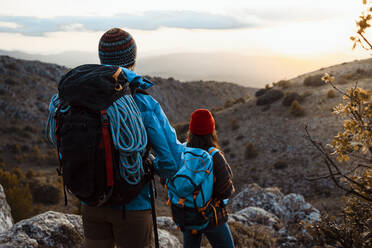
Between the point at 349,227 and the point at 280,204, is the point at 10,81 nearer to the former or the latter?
the point at 280,204

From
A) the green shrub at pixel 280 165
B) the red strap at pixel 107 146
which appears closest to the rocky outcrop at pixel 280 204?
the green shrub at pixel 280 165

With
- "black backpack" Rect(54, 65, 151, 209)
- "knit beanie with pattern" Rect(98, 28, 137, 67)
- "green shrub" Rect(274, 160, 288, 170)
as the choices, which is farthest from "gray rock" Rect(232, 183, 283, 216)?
"black backpack" Rect(54, 65, 151, 209)

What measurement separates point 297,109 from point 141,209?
20.1m

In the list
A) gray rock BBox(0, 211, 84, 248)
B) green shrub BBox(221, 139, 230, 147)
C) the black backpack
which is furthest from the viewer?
green shrub BBox(221, 139, 230, 147)

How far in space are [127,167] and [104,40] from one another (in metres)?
1.04

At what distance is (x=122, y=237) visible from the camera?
2.02 metres

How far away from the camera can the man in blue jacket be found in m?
1.93

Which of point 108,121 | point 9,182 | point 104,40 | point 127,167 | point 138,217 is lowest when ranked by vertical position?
point 9,182

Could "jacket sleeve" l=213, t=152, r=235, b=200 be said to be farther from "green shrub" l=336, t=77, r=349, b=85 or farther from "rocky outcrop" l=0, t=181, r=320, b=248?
"green shrub" l=336, t=77, r=349, b=85

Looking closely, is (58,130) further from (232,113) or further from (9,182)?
(232,113)

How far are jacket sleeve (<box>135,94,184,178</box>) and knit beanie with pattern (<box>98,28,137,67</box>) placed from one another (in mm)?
482

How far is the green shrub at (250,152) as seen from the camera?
59.2 feet

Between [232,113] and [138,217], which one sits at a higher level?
[138,217]

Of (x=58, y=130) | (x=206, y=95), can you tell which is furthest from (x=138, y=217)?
(x=206, y=95)
